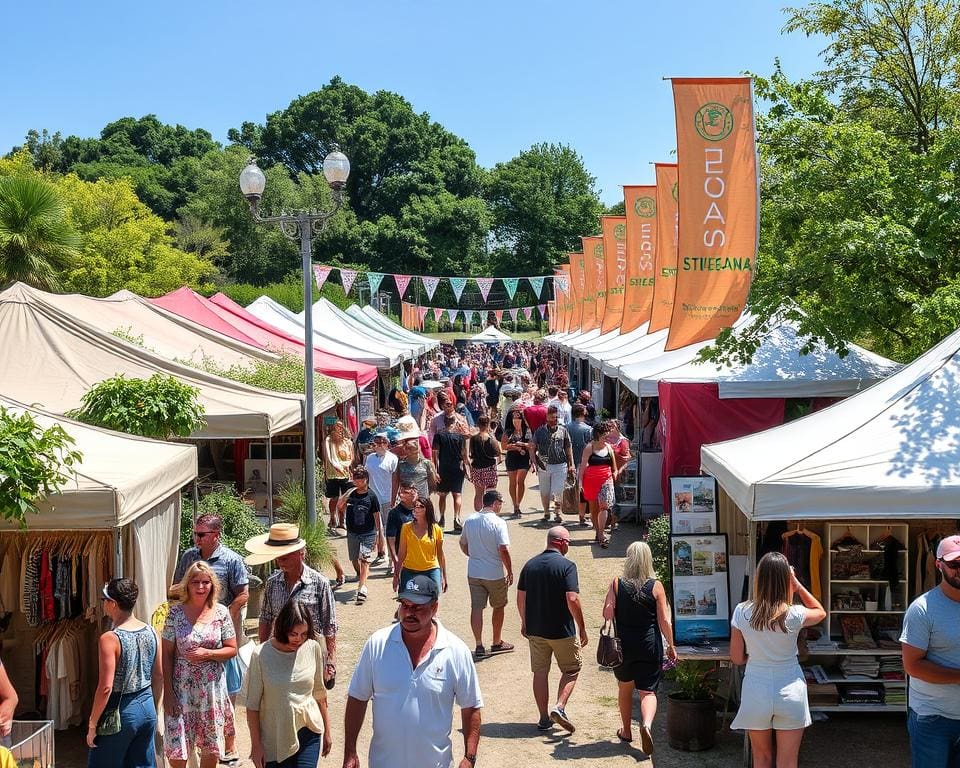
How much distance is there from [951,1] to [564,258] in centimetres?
5920

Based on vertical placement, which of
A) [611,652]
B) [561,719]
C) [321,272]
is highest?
[321,272]

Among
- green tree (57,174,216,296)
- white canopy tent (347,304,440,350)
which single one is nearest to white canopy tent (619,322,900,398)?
white canopy tent (347,304,440,350)

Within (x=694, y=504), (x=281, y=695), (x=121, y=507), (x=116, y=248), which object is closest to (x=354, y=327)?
(x=116, y=248)

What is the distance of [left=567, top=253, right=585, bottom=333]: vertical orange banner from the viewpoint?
1284 inches

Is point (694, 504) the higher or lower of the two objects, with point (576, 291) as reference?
lower

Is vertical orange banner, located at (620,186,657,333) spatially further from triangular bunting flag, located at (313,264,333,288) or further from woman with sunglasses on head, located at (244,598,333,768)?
triangular bunting flag, located at (313,264,333,288)

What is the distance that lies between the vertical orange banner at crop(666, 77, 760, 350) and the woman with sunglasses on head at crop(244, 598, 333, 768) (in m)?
7.70

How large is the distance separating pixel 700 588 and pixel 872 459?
1.70 metres

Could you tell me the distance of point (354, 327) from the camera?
1064 inches

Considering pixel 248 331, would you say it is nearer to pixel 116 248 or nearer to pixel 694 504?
pixel 694 504

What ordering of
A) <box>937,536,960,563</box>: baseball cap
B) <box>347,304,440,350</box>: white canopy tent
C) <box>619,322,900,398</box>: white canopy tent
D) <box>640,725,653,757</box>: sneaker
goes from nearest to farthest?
<box>937,536,960,563</box>: baseball cap
<box>640,725,653,757</box>: sneaker
<box>619,322,900,398</box>: white canopy tent
<box>347,304,440,350</box>: white canopy tent

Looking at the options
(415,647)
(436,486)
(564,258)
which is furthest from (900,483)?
(564,258)

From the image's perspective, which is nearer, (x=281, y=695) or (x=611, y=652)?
(x=281, y=695)

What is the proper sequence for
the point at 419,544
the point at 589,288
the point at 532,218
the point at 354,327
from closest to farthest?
the point at 419,544 → the point at 354,327 → the point at 589,288 → the point at 532,218
